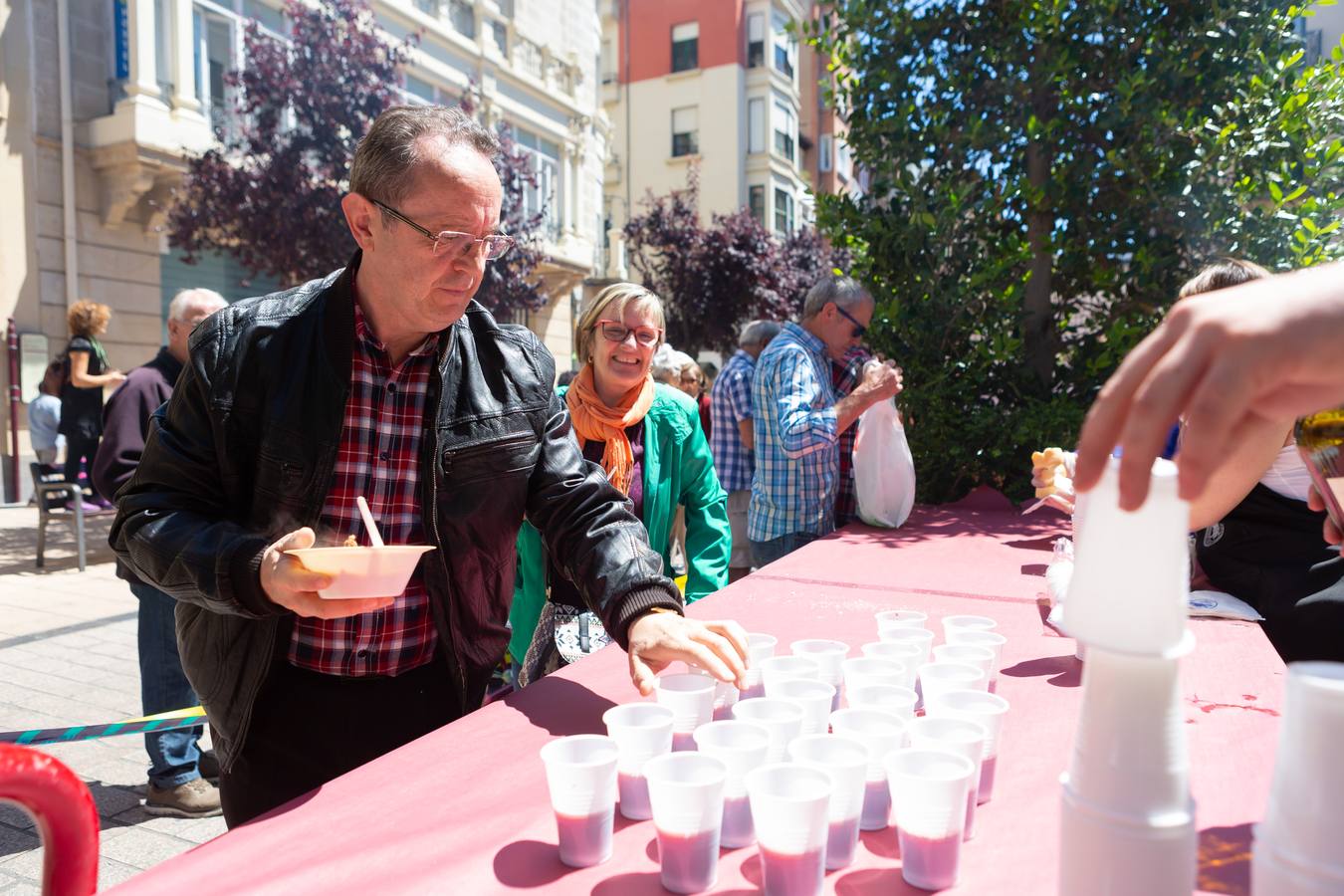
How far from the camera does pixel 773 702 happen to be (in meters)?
1.54

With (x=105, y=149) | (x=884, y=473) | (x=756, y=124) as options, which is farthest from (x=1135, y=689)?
(x=756, y=124)

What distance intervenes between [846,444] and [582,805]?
12.5 feet

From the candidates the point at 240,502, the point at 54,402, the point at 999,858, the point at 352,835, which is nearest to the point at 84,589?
Answer: the point at 54,402

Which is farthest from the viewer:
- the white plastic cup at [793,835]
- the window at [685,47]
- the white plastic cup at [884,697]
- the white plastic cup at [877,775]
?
the window at [685,47]

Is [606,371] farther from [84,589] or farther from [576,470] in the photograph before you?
[84,589]

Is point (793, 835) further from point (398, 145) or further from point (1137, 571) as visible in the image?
point (398, 145)

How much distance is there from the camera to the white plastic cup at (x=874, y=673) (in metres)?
1.71

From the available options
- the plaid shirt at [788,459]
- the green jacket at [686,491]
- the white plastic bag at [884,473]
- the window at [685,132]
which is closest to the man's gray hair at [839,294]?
the plaid shirt at [788,459]

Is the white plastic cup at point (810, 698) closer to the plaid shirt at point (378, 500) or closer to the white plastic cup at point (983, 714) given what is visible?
the white plastic cup at point (983, 714)

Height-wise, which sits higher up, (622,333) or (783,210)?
(783,210)

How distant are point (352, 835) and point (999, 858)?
3.08ft

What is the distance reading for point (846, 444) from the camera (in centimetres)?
489

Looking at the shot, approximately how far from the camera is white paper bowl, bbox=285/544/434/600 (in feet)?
5.14

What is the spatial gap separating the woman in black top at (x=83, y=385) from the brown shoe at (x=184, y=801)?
473 centimetres
